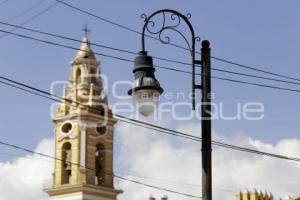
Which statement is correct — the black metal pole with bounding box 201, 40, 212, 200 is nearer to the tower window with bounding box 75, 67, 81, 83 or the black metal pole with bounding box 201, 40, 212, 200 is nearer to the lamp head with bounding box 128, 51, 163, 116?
the lamp head with bounding box 128, 51, 163, 116

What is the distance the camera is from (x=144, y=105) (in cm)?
1243

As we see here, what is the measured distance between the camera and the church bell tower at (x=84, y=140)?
5725 cm

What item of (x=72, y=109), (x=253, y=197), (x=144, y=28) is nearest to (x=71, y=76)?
(x=72, y=109)

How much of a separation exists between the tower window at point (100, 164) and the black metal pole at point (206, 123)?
149 ft

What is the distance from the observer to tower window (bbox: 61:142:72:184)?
58.0m

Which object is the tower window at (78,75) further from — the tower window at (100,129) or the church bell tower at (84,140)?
the tower window at (100,129)

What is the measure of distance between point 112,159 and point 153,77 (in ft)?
153

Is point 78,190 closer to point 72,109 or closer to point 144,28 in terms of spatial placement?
point 72,109

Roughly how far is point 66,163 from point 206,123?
46.6 meters

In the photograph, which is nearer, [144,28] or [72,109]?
[144,28]

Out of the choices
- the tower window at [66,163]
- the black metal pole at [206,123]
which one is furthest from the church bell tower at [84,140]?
the black metal pole at [206,123]

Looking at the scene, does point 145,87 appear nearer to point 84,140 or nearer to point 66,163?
point 84,140

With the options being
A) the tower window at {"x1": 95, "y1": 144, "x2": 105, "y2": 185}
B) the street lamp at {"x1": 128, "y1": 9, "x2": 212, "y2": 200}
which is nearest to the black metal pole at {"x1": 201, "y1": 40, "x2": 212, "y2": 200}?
the street lamp at {"x1": 128, "y1": 9, "x2": 212, "y2": 200}

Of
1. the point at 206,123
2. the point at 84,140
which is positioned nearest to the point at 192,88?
the point at 206,123
